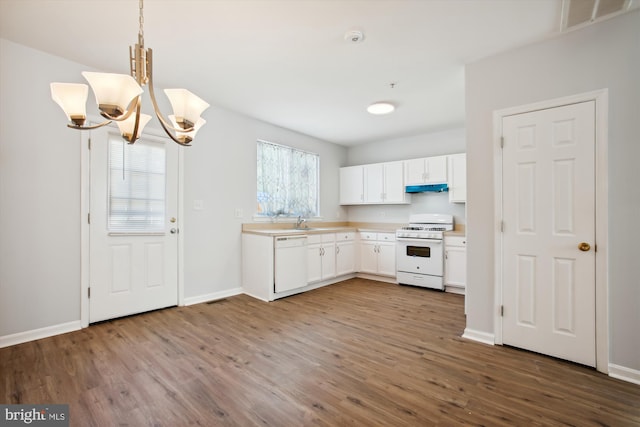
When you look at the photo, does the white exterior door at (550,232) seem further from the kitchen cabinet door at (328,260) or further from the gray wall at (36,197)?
the gray wall at (36,197)

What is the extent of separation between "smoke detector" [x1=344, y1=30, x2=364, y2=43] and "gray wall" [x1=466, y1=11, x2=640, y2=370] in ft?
3.80

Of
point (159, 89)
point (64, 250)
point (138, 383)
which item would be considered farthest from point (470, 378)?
point (159, 89)

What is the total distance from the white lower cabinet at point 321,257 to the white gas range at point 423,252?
1.09 metres

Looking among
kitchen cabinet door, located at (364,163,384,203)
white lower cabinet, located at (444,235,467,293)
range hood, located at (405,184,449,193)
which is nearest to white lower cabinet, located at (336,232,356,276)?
kitchen cabinet door, located at (364,163,384,203)

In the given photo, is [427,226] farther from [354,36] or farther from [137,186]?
[137,186]

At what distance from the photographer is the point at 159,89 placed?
3.46 meters

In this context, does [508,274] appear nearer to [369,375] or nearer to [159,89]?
[369,375]

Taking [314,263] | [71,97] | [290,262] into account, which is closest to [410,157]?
[314,263]

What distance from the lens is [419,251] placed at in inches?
183

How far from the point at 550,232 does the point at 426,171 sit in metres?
2.73

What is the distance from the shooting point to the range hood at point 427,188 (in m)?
4.71

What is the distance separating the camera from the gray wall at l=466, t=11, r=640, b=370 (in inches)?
81.6

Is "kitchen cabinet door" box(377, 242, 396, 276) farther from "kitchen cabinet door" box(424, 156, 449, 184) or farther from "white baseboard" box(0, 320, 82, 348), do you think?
"white baseboard" box(0, 320, 82, 348)

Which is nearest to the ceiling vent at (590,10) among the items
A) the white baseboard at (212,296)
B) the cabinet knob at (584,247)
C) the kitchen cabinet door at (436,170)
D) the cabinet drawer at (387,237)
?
the cabinet knob at (584,247)
